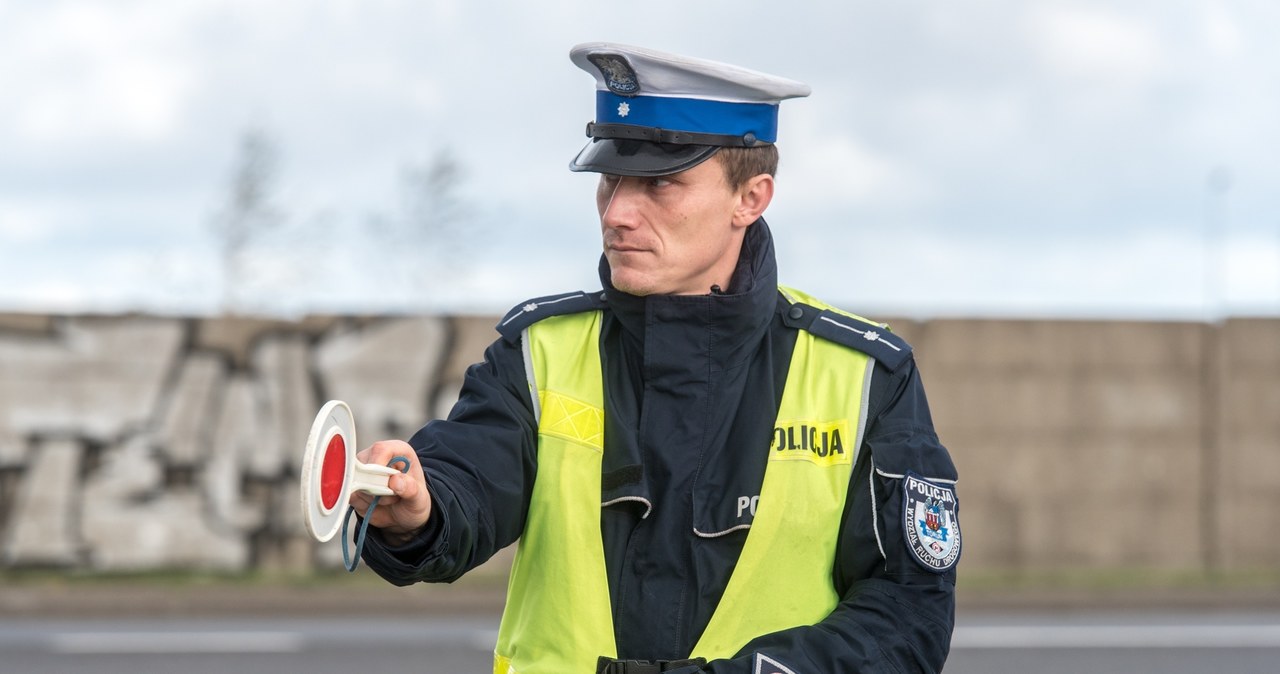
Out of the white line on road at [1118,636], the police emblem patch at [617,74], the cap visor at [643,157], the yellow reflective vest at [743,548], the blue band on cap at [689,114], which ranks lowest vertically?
the white line on road at [1118,636]

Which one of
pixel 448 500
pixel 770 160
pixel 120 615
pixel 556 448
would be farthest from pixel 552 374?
pixel 120 615

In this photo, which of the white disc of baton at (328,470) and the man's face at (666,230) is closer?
the white disc of baton at (328,470)

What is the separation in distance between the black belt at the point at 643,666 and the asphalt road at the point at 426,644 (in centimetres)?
634

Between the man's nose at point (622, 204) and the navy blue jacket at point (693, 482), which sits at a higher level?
the man's nose at point (622, 204)

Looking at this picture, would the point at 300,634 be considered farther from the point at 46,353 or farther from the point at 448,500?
the point at 448,500

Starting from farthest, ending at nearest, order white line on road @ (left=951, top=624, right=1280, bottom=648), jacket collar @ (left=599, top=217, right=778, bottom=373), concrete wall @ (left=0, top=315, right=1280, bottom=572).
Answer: concrete wall @ (left=0, top=315, right=1280, bottom=572)
white line on road @ (left=951, top=624, right=1280, bottom=648)
jacket collar @ (left=599, top=217, right=778, bottom=373)

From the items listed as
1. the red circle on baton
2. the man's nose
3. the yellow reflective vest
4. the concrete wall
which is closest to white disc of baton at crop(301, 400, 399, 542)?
the red circle on baton

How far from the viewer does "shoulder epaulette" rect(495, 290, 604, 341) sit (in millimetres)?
2984

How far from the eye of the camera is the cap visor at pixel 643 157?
2854 millimetres

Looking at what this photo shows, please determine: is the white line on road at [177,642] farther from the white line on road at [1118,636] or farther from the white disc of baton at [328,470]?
the white disc of baton at [328,470]

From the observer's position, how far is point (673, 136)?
113 inches

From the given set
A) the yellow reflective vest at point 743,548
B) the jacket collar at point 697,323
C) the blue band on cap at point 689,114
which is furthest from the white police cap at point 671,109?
the yellow reflective vest at point 743,548

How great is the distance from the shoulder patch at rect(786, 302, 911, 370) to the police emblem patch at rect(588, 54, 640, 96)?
484mm

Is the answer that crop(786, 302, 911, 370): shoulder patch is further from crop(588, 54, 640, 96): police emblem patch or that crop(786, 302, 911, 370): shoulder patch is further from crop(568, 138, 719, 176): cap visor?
crop(588, 54, 640, 96): police emblem patch
